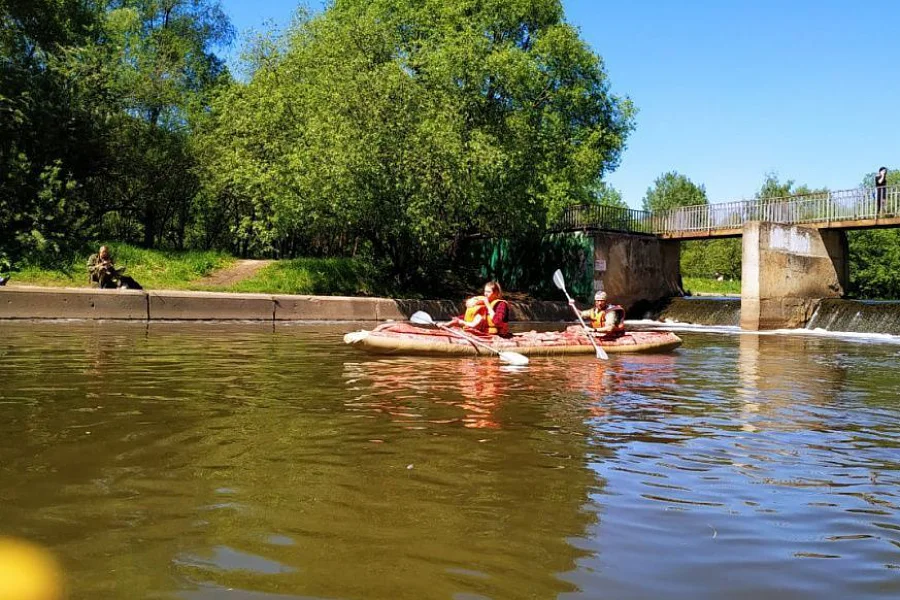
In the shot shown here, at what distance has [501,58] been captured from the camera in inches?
1074

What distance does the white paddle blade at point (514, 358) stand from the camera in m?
11.7

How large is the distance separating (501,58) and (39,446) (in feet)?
80.8

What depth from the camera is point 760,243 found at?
25625 mm

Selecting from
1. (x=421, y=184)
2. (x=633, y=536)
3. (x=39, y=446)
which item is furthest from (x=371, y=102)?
(x=633, y=536)

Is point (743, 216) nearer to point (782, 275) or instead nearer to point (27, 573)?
point (782, 275)

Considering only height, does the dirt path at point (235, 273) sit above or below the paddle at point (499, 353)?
above

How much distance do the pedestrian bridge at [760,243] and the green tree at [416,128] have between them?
8.34ft

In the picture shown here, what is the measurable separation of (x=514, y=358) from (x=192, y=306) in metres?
10.6

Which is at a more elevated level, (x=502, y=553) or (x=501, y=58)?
(x=501, y=58)

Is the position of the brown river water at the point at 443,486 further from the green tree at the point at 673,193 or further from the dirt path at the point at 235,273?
the green tree at the point at 673,193

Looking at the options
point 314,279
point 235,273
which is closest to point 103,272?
point 235,273

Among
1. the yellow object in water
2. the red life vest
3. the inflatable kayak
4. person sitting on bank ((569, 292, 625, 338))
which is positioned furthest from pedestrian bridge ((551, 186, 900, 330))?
the yellow object in water

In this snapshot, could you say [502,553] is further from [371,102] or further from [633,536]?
[371,102]

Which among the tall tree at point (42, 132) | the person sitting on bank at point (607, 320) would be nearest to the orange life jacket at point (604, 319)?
the person sitting on bank at point (607, 320)
